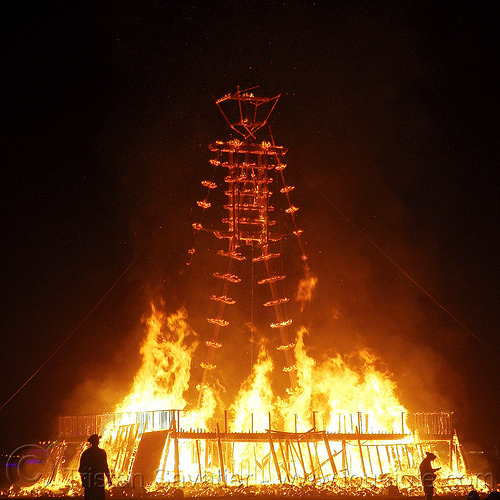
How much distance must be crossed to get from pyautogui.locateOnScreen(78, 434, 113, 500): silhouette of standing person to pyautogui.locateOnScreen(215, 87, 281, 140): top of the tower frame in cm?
1362

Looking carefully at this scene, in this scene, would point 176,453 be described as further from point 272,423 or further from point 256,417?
point 272,423

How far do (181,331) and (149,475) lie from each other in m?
8.04

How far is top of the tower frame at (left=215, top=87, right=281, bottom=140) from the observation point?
23.3 m

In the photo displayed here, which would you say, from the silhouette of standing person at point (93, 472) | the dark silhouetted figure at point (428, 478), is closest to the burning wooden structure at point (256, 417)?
the dark silhouetted figure at point (428, 478)

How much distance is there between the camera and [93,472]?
12.3 meters

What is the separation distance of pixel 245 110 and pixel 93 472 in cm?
1441

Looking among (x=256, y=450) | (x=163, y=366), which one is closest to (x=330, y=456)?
(x=256, y=450)

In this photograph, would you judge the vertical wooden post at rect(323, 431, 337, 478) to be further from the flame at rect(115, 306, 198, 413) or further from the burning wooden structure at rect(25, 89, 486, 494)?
the flame at rect(115, 306, 198, 413)

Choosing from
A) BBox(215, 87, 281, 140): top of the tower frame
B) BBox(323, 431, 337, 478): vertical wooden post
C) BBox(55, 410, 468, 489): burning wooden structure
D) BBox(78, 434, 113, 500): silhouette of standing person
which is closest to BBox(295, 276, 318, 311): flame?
BBox(215, 87, 281, 140): top of the tower frame

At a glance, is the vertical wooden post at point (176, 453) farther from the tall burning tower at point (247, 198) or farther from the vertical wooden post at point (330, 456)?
the tall burning tower at point (247, 198)

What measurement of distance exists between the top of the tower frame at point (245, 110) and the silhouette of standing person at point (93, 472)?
13.6 meters

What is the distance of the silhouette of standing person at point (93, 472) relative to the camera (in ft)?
40.0

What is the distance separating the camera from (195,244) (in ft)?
90.5

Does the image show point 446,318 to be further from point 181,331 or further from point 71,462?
point 71,462
